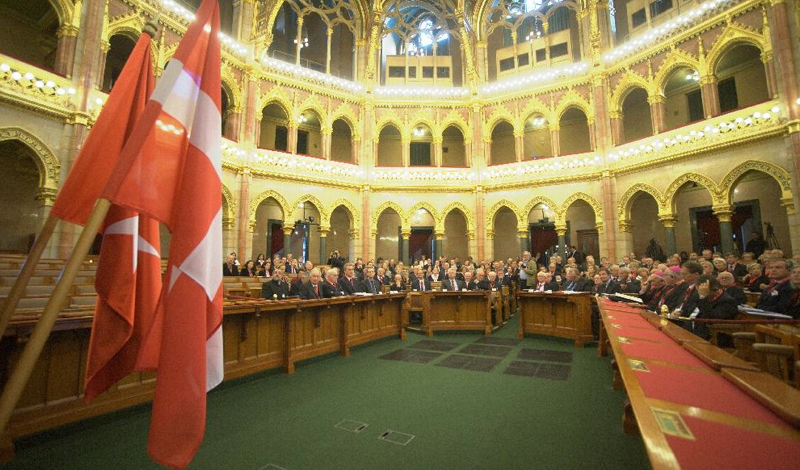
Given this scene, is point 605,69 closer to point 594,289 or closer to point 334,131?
point 594,289

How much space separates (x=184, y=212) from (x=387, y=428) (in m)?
2.96

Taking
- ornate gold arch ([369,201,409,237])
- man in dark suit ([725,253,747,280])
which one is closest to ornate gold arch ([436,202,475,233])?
ornate gold arch ([369,201,409,237])

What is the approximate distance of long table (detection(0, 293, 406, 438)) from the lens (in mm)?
3428

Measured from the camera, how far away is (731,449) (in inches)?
55.6

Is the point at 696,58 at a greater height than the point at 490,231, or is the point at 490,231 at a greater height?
the point at 696,58

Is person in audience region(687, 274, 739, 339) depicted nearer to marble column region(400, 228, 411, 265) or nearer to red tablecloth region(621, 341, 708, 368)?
red tablecloth region(621, 341, 708, 368)

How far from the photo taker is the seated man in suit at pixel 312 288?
7.39 meters

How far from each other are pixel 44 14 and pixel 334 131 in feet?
37.5

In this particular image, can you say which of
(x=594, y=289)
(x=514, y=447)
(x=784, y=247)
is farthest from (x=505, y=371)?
(x=784, y=247)

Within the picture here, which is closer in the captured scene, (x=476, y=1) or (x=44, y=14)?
(x=44, y=14)

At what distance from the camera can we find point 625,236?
599 inches

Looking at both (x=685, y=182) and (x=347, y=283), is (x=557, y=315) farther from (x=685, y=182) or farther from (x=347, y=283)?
(x=685, y=182)

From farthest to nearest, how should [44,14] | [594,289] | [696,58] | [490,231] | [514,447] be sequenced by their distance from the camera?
1. [490,231]
2. [696,58]
3. [44,14]
4. [594,289]
5. [514,447]

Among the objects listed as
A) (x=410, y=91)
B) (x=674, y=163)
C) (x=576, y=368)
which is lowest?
(x=576, y=368)
